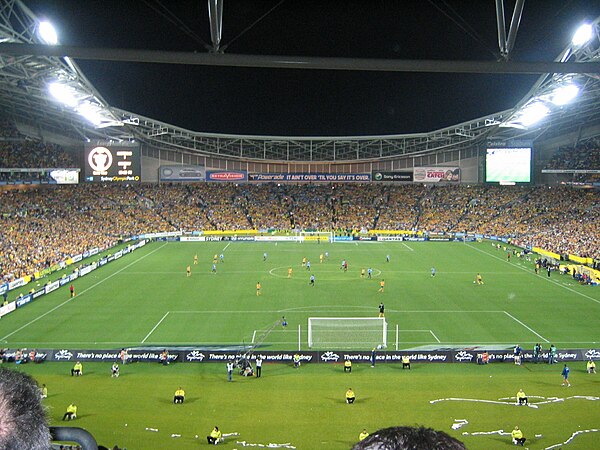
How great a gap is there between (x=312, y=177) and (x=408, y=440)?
89.2 m

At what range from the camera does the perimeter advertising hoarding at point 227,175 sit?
89.0 m

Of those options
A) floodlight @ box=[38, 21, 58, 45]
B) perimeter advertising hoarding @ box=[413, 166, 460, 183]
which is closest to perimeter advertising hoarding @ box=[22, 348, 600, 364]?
floodlight @ box=[38, 21, 58, 45]

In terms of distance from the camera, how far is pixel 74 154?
77.8 meters

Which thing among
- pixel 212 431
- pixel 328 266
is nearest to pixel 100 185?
pixel 328 266

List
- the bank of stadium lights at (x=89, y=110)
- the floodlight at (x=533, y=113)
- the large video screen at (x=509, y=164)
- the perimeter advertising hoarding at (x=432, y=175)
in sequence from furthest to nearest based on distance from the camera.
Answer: the perimeter advertising hoarding at (x=432, y=175), the large video screen at (x=509, y=164), the floodlight at (x=533, y=113), the bank of stadium lights at (x=89, y=110)

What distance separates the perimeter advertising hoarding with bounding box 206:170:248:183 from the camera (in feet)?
292

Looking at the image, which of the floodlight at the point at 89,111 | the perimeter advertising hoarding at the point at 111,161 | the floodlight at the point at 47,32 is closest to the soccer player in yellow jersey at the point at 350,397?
the floodlight at the point at 47,32

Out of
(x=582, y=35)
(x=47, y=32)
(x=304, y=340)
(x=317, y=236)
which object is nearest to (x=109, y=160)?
(x=47, y=32)

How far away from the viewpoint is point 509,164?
74.4 m

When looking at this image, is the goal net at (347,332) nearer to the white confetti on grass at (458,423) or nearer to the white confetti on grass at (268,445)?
the white confetti on grass at (458,423)

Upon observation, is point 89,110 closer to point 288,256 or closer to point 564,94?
point 288,256

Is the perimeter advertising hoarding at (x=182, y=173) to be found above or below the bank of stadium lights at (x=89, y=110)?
below

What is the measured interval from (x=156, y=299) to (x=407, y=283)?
65.7 feet

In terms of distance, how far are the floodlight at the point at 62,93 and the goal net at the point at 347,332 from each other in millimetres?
31322
